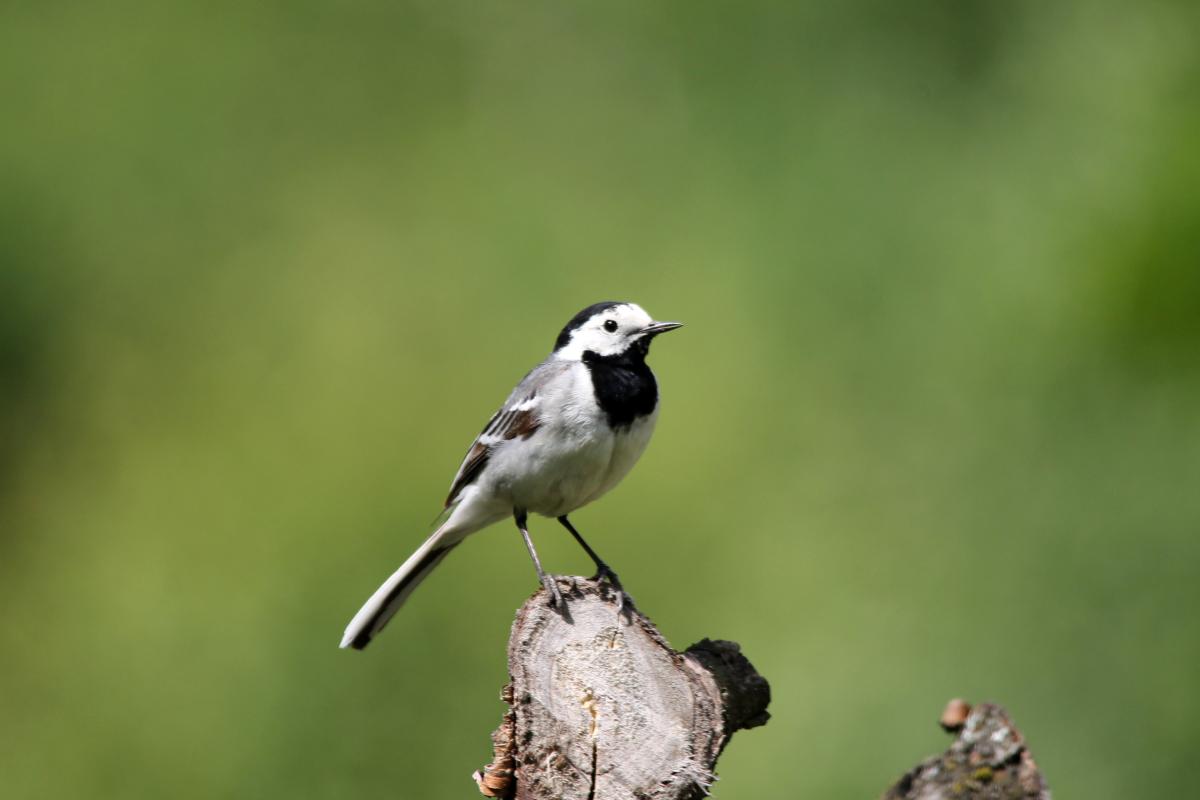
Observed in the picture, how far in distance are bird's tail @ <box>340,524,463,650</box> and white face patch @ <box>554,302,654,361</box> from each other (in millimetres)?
956

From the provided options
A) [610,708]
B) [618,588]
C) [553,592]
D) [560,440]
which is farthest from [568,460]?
[610,708]

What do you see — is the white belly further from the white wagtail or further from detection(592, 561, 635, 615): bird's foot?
detection(592, 561, 635, 615): bird's foot

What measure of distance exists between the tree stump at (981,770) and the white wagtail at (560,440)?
245 cm

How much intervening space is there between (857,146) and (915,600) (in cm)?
517

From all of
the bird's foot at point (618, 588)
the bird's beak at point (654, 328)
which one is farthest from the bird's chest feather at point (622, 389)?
the bird's foot at point (618, 588)

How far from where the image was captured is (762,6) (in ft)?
53.4

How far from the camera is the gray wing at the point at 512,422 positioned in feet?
18.5

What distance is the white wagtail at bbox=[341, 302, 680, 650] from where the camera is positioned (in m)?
5.54

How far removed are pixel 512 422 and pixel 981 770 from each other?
119 inches

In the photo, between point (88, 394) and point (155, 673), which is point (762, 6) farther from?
point (155, 673)

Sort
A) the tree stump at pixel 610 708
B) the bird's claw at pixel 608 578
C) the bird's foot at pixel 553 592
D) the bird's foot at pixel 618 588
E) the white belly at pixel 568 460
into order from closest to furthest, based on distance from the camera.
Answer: the tree stump at pixel 610 708 < the bird's foot at pixel 553 592 < the bird's foot at pixel 618 588 < the bird's claw at pixel 608 578 < the white belly at pixel 568 460

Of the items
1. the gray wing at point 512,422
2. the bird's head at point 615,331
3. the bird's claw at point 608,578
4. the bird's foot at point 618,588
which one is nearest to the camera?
the bird's foot at point 618,588

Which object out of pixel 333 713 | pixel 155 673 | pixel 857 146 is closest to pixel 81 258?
pixel 155 673

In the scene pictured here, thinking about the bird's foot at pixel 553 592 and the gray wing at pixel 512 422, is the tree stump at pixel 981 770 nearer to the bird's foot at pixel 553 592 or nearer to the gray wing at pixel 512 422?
the bird's foot at pixel 553 592
